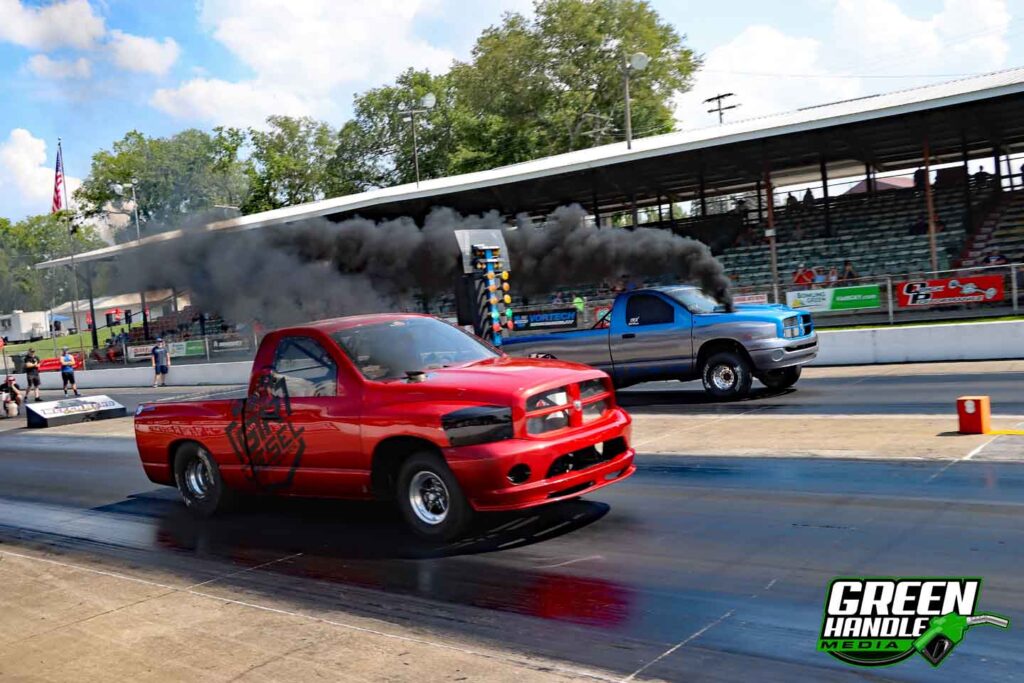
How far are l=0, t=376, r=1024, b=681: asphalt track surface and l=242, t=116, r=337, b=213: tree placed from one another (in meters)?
74.3

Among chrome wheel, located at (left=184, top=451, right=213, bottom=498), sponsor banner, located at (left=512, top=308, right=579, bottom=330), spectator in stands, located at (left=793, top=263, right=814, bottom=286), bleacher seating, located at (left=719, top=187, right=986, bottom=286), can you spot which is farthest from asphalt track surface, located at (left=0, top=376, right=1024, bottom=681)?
bleacher seating, located at (left=719, top=187, right=986, bottom=286)

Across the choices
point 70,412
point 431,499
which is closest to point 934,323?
point 431,499

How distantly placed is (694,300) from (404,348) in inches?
321

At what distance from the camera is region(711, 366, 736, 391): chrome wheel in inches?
555

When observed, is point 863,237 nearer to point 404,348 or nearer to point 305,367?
point 404,348

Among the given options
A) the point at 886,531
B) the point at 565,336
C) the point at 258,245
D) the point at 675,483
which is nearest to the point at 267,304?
the point at 258,245

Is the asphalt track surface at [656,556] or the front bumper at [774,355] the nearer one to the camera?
the asphalt track surface at [656,556]

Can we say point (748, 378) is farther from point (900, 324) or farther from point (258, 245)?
point (258, 245)

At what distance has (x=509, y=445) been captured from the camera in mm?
6461

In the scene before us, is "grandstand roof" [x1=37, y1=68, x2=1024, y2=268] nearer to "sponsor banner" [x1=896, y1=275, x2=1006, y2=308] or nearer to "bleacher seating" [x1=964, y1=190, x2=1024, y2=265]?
"bleacher seating" [x1=964, y1=190, x2=1024, y2=265]

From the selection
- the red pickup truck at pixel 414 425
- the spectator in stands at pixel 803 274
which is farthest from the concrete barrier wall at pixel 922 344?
the red pickup truck at pixel 414 425

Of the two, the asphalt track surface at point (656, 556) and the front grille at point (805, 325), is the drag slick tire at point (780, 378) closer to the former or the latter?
the front grille at point (805, 325)

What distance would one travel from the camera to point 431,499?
700 centimetres

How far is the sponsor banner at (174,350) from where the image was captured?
31922 millimetres
